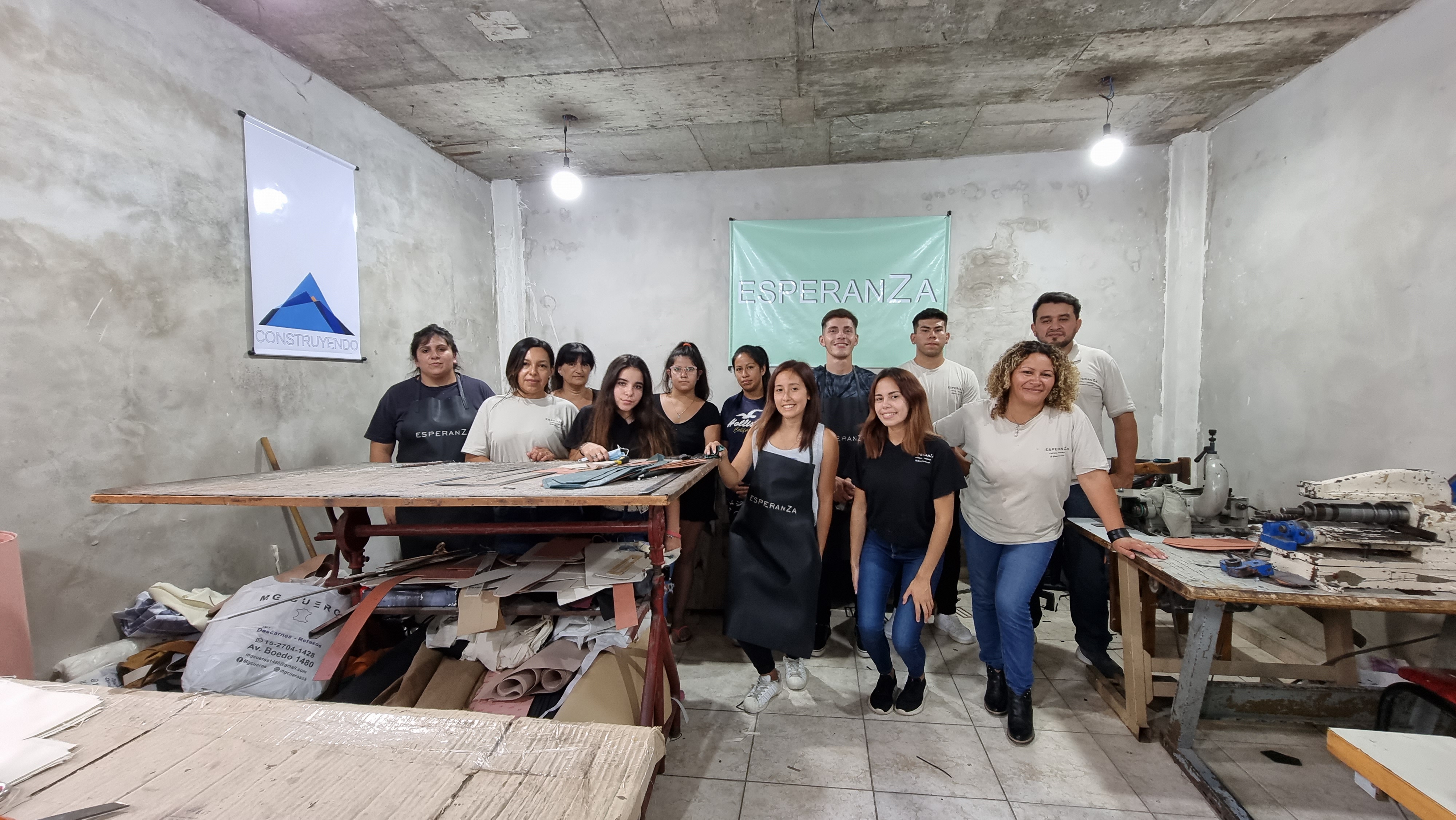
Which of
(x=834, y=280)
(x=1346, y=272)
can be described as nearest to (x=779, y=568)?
(x=834, y=280)

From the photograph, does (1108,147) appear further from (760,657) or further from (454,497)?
(454,497)

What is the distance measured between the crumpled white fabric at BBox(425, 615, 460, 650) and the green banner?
3.12 metres

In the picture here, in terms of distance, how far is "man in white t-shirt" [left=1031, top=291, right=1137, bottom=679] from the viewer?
8.34ft

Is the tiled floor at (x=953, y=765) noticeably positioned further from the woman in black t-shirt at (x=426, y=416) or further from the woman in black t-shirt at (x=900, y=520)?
the woman in black t-shirt at (x=426, y=416)

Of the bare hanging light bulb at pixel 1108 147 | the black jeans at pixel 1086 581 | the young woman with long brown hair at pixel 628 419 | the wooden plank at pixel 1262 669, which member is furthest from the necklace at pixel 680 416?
the bare hanging light bulb at pixel 1108 147

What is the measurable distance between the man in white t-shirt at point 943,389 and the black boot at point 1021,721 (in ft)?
2.48

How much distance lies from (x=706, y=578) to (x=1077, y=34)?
3443 millimetres

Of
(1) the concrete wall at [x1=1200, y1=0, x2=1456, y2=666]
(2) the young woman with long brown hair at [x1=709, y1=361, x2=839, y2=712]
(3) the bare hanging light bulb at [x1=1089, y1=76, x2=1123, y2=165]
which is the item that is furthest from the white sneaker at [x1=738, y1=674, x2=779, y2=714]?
(3) the bare hanging light bulb at [x1=1089, y1=76, x2=1123, y2=165]

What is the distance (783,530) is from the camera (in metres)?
2.29

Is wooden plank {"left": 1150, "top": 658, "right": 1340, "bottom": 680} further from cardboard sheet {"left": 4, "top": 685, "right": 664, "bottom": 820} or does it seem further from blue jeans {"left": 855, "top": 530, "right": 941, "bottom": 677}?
cardboard sheet {"left": 4, "top": 685, "right": 664, "bottom": 820}

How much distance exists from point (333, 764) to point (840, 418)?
2351mm

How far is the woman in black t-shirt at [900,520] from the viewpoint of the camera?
2184mm

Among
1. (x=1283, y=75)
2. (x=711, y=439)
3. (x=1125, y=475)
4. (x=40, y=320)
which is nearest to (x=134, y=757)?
(x=711, y=439)

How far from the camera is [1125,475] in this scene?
2883 mm
